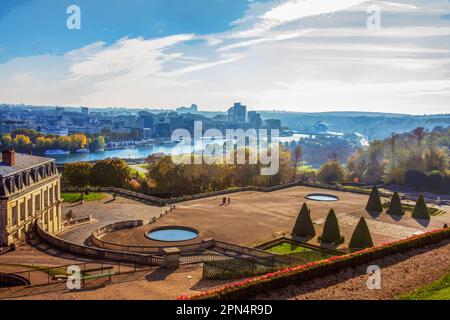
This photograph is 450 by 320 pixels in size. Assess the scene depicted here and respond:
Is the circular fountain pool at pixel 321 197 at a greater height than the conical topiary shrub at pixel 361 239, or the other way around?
the conical topiary shrub at pixel 361 239

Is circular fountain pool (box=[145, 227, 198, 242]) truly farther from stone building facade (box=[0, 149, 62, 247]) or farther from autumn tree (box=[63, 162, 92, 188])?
autumn tree (box=[63, 162, 92, 188])

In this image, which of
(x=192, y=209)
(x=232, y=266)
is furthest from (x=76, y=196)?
(x=232, y=266)

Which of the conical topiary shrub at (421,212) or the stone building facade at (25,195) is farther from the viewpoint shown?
the conical topiary shrub at (421,212)

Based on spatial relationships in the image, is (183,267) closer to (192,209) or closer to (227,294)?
(227,294)

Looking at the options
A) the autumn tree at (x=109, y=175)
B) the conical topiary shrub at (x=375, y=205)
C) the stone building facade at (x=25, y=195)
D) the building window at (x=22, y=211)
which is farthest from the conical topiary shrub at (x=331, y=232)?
the autumn tree at (x=109, y=175)

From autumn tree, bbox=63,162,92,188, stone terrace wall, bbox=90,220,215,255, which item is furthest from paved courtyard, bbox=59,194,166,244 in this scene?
autumn tree, bbox=63,162,92,188

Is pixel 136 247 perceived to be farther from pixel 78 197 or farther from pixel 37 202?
pixel 78 197

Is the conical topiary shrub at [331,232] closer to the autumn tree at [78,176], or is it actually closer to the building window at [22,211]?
the building window at [22,211]
